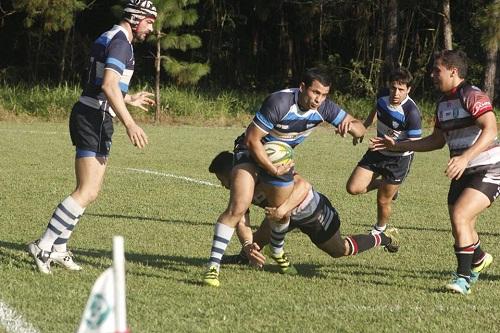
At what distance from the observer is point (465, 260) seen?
6.62 meters

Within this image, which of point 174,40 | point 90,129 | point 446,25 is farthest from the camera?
point 446,25

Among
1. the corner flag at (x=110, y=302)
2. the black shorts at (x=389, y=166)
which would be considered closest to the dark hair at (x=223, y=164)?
the black shorts at (x=389, y=166)

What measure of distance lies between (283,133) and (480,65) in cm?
2715

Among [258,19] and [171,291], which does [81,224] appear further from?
[258,19]

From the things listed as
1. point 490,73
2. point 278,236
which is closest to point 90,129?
Answer: point 278,236

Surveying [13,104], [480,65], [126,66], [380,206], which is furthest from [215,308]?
[480,65]

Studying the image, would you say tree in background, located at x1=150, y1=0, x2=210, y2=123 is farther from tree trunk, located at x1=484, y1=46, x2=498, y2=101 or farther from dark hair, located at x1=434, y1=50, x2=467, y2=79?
dark hair, located at x1=434, y1=50, x2=467, y2=79

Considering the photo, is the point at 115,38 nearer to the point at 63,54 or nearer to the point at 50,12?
the point at 50,12

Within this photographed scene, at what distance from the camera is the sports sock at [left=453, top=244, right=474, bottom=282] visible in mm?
6602

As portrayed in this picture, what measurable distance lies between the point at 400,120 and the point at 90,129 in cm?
376

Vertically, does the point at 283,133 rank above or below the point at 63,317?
above

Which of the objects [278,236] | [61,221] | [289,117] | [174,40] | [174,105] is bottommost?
[174,105]

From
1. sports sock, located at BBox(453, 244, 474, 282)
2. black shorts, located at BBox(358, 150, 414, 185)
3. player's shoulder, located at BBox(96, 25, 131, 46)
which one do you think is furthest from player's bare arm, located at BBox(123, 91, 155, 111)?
black shorts, located at BBox(358, 150, 414, 185)

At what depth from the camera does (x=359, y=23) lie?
3394cm
